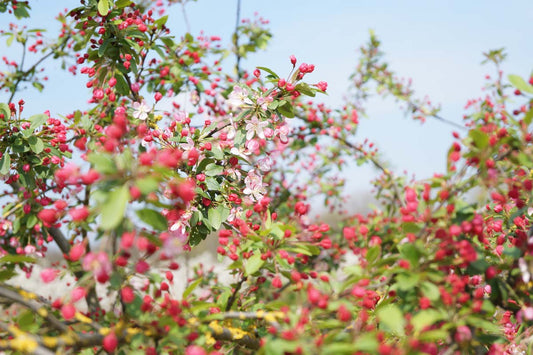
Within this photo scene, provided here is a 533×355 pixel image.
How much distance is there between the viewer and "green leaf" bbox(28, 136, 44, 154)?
2.62 m

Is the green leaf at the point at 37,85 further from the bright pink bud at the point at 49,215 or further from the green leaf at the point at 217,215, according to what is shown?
the bright pink bud at the point at 49,215

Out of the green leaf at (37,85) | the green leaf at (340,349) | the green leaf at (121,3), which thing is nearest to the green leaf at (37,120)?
the green leaf at (121,3)

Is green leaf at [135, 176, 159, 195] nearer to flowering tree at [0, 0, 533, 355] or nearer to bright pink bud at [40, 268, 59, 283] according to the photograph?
flowering tree at [0, 0, 533, 355]

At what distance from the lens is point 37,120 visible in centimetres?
274

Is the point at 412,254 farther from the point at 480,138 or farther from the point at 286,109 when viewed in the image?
the point at 286,109

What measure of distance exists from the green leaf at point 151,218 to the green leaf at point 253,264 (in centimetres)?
48

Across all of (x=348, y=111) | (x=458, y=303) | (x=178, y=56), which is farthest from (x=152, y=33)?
(x=348, y=111)

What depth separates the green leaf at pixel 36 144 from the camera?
2.62m

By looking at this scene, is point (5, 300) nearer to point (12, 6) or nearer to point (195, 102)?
point (195, 102)

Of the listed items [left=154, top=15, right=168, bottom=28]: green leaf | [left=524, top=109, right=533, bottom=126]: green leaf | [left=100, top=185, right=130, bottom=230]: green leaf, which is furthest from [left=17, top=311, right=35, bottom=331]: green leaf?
[left=154, top=15, right=168, bottom=28]: green leaf

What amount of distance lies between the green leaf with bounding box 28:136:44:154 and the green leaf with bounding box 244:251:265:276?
67.7 inches

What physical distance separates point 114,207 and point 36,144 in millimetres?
1844

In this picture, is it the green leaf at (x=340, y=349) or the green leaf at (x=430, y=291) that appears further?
the green leaf at (x=430, y=291)

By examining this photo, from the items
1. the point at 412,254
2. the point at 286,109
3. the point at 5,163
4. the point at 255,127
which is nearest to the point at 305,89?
the point at 286,109
